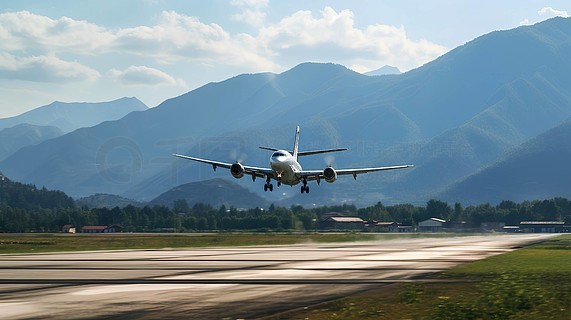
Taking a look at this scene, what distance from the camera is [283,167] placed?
91938 millimetres

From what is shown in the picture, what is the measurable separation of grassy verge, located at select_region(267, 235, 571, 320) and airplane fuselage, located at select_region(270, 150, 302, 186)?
47.3m

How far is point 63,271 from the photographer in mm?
51312

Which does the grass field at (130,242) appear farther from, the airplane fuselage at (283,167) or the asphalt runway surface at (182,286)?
the asphalt runway surface at (182,286)

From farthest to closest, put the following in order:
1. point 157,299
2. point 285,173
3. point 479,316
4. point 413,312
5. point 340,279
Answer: point 285,173 < point 340,279 < point 157,299 < point 413,312 < point 479,316

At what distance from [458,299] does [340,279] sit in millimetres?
11652

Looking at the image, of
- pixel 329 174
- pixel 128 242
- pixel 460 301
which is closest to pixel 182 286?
pixel 460 301

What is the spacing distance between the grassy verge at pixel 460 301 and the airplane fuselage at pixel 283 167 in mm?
47329

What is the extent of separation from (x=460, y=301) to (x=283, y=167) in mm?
59590

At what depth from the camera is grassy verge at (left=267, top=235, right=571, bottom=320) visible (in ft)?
95.7

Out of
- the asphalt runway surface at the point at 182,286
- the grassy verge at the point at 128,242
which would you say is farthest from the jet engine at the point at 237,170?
the asphalt runway surface at the point at 182,286

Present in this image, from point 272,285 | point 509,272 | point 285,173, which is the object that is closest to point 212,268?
point 272,285

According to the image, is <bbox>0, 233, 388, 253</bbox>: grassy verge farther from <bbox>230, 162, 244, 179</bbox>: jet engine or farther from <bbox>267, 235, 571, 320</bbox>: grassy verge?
<bbox>267, 235, 571, 320</bbox>: grassy verge

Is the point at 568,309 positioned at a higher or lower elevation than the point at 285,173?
lower

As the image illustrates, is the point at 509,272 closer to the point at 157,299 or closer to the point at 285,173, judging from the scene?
the point at 157,299
